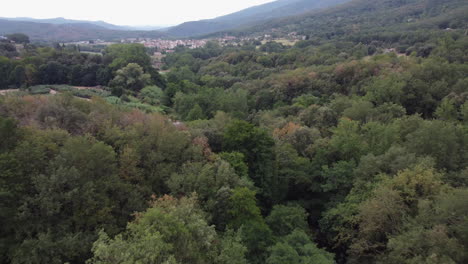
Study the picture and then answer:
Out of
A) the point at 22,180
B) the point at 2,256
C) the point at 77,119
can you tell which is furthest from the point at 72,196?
the point at 77,119

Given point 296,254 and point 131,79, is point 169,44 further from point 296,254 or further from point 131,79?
point 296,254

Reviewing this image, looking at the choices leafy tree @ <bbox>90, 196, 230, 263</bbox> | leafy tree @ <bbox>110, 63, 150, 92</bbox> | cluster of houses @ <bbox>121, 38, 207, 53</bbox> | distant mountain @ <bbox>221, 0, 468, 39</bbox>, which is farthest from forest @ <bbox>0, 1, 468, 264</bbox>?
cluster of houses @ <bbox>121, 38, 207, 53</bbox>

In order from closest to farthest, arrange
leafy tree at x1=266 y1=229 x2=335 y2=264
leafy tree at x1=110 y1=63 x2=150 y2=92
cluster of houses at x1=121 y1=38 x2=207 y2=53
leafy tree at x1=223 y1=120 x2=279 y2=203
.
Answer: leafy tree at x1=266 y1=229 x2=335 y2=264 < leafy tree at x1=223 y1=120 x2=279 y2=203 < leafy tree at x1=110 y1=63 x2=150 y2=92 < cluster of houses at x1=121 y1=38 x2=207 y2=53

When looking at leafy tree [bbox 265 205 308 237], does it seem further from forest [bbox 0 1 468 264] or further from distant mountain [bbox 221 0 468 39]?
distant mountain [bbox 221 0 468 39]

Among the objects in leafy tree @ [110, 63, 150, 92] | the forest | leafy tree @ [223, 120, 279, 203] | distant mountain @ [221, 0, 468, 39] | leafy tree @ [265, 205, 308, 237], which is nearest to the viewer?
the forest

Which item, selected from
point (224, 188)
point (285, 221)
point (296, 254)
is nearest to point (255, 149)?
point (285, 221)

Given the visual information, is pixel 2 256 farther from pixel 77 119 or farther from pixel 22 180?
pixel 77 119

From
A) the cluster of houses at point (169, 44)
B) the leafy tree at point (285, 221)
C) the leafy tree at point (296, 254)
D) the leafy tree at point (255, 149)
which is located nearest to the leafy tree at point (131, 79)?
the leafy tree at point (255, 149)

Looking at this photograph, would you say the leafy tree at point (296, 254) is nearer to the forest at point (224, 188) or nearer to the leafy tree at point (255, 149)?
the forest at point (224, 188)
